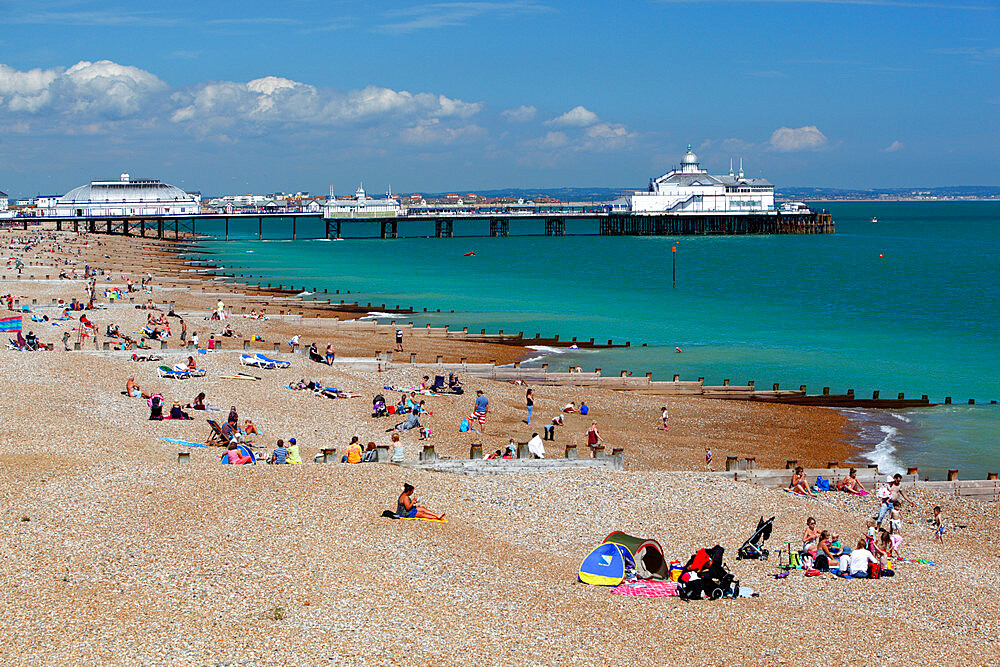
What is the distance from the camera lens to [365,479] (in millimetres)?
15750

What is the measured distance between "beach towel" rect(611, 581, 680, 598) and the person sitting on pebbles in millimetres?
2995

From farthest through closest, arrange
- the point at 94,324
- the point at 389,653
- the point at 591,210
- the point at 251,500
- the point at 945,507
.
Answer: the point at 591,210
the point at 94,324
the point at 945,507
the point at 251,500
the point at 389,653

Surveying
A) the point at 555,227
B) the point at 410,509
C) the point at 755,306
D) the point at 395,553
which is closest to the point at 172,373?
the point at 410,509

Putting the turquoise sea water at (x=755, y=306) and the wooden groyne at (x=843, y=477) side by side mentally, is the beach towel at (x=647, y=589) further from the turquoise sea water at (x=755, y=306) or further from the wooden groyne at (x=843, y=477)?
the turquoise sea water at (x=755, y=306)

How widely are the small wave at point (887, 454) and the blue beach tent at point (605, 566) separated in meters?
9.50

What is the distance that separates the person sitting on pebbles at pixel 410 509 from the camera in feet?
46.7

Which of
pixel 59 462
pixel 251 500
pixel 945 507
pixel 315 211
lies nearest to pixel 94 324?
pixel 59 462

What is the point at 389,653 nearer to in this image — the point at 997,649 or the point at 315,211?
the point at 997,649

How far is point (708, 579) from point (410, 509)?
4.19 metres

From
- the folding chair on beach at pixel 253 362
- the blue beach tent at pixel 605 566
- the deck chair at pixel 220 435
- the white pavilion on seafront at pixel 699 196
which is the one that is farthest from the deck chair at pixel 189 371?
the white pavilion on seafront at pixel 699 196

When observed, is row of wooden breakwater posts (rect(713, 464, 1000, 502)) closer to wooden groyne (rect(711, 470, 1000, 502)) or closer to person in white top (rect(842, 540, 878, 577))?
wooden groyne (rect(711, 470, 1000, 502))

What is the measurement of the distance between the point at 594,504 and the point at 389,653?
591 cm

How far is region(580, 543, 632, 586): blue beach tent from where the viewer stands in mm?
12602

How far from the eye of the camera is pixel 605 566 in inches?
499
